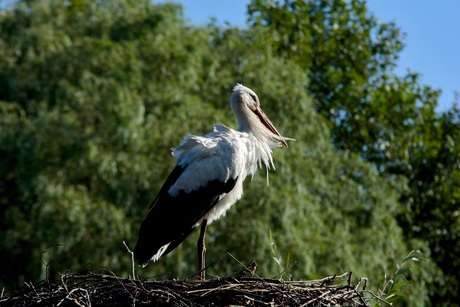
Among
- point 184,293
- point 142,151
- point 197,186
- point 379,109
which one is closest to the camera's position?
point 184,293

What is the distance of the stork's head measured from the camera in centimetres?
861

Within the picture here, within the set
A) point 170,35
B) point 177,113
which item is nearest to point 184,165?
point 177,113

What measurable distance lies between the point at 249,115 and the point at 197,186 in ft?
2.84

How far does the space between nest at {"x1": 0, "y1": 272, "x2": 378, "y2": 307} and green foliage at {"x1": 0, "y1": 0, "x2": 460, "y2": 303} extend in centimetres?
663

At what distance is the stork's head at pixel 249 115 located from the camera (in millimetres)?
8609

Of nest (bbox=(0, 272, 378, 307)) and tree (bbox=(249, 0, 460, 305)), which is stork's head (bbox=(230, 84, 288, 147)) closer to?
nest (bbox=(0, 272, 378, 307))

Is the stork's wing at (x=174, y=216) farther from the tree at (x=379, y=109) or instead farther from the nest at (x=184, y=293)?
the tree at (x=379, y=109)

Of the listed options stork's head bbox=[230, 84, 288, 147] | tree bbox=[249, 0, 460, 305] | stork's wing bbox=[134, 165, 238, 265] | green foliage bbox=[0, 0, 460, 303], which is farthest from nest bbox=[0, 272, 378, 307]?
tree bbox=[249, 0, 460, 305]

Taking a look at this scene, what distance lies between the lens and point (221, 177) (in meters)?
8.10

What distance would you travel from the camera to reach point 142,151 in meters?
16.2

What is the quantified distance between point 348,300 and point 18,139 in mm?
10392

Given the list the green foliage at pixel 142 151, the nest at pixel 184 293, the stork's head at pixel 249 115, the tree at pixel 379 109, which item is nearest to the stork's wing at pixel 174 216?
the stork's head at pixel 249 115

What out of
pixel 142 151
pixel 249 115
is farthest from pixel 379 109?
pixel 249 115

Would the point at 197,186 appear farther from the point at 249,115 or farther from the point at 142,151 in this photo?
the point at 142,151
